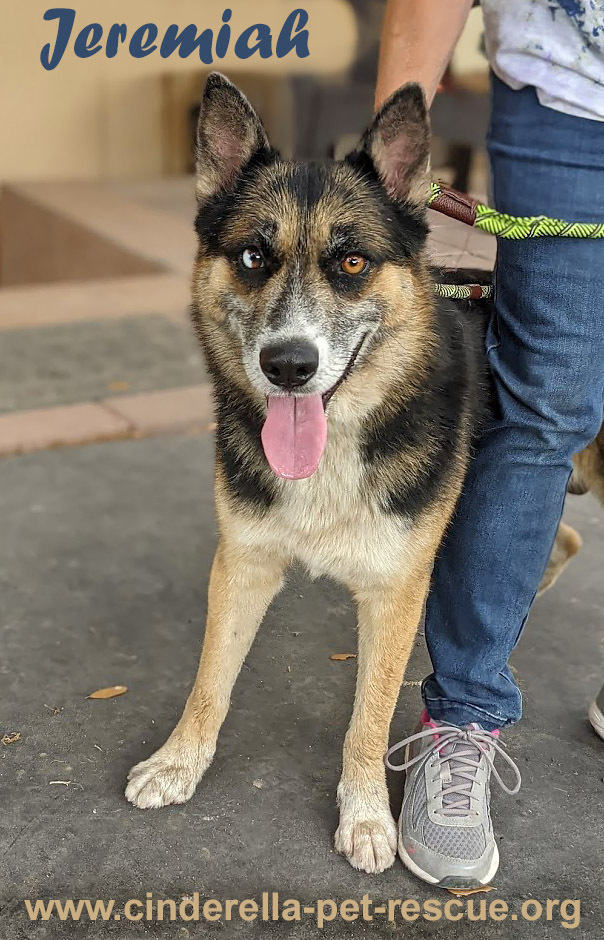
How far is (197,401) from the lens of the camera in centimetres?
495

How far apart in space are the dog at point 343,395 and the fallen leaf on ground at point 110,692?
44 centimetres

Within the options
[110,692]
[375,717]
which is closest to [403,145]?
[375,717]

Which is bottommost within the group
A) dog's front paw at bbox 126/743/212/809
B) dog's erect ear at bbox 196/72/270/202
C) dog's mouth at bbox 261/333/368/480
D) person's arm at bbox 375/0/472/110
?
dog's front paw at bbox 126/743/212/809

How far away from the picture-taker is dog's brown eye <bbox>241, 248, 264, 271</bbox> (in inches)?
88.2

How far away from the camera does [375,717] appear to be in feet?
7.93

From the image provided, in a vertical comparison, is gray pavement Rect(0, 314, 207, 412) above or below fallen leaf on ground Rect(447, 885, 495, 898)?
below

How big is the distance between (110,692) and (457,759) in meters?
1.02

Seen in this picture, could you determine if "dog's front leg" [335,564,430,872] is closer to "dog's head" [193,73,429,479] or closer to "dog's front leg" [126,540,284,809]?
"dog's front leg" [126,540,284,809]

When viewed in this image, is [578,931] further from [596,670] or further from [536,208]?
[536,208]

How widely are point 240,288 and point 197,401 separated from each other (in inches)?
107

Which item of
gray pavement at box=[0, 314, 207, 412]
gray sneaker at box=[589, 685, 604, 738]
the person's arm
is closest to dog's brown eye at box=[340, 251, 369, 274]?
the person's arm

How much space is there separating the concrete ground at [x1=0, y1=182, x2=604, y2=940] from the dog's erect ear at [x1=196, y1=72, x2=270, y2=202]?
572 millimetres

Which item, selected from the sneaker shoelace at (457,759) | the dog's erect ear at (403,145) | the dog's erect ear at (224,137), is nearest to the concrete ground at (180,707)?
the sneaker shoelace at (457,759)

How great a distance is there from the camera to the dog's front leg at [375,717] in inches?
91.1
